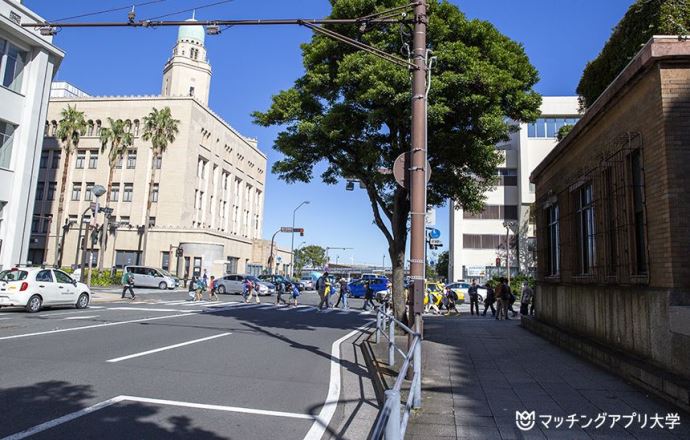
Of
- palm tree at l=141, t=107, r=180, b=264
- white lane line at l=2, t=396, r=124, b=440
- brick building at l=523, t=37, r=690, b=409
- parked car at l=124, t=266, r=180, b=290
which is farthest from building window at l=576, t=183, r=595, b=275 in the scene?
palm tree at l=141, t=107, r=180, b=264

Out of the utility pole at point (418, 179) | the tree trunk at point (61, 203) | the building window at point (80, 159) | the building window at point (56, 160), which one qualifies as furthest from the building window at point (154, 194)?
the utility pole at point (418, 179)

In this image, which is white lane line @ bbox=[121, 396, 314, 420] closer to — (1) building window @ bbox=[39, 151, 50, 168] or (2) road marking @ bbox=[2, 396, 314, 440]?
(2) road marking @ bbox=[2, 396, 314, 440]

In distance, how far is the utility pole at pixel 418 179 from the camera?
6.64m

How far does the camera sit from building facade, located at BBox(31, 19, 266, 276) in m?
50.7

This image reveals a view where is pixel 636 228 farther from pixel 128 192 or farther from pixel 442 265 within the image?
pixel 442 265

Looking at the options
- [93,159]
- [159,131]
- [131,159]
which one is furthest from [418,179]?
[93,159]

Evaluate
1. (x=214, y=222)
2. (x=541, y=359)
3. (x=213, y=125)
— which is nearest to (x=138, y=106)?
(x=213, y=125)

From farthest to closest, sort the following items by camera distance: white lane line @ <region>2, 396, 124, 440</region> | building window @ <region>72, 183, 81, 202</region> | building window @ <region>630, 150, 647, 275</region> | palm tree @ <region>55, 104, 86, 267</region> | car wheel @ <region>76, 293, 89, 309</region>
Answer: building window @ <region>72, 183, 81, 202</region>, palm tree @ <region>55, 104, 86, 267</region>, car wheel @ <region>76, 293, 89, 309</region>, building window @ <region>630, 150, 647, 275</region>, white lane line @ <region>2, 396, 124, 440</region>

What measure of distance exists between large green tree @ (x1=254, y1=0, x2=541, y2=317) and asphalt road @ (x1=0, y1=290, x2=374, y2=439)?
4.09 metres

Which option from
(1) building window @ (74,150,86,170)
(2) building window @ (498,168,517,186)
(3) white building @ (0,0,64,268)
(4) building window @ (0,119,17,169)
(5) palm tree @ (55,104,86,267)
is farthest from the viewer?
(1) building window @ (74,150,86,170)

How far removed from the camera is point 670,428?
15.8 feet

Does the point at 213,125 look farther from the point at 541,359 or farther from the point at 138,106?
the point at 541,359

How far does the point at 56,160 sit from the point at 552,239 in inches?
2291

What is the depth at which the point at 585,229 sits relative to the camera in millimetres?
10305
